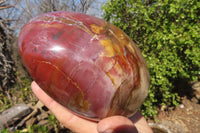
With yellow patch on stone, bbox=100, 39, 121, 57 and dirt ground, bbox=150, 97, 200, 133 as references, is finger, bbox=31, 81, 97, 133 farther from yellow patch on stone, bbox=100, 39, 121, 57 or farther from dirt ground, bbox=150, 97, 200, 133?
dirt ground, bbox=150, 97, 200, 133

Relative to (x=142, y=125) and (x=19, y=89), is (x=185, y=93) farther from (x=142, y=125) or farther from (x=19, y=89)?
(x=19, y=89)

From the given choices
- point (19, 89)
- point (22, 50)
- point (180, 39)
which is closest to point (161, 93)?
point (180, 39)

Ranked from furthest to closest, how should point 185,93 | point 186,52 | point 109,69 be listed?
point 185,93, point 186,52, point 109,69

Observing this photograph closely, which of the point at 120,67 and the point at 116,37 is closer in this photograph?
the point at 120,67

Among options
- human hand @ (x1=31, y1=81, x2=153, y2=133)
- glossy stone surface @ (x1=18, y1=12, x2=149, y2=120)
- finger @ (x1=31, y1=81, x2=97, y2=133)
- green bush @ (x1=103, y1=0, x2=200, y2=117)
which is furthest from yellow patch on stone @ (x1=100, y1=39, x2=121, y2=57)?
green bush @ (x1=103, y1=0, x2=200, y2=117)

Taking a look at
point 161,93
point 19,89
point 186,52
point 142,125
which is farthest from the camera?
point 19,89

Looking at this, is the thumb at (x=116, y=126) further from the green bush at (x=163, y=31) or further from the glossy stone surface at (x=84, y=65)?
the green bush at (x=163, y=31)

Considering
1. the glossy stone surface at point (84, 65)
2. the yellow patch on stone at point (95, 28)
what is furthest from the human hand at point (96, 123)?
the yellow patch on stone at point (95, 28)
